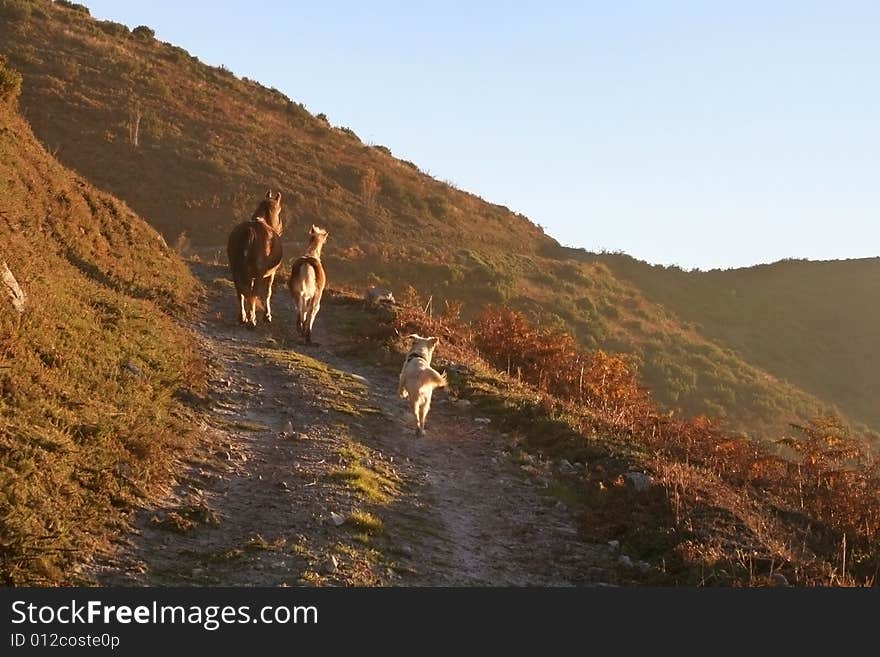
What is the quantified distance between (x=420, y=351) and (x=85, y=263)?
23.5ft

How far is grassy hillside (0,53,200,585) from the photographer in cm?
718

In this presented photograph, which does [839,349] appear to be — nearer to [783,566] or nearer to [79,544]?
[783,566]

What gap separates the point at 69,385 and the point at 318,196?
43620mm

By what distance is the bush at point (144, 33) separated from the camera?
7038 centimetres

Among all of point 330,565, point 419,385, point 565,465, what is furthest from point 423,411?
point 330,565

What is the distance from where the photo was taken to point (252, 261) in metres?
18.6

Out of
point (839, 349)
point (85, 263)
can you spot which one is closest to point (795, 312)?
point (839, 349)

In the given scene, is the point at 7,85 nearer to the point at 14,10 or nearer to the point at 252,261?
the point at 252,261

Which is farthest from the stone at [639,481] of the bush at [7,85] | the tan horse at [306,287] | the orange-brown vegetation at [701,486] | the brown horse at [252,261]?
the bush at [7,85]

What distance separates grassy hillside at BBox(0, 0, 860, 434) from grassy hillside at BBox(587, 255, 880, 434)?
3.68 meters

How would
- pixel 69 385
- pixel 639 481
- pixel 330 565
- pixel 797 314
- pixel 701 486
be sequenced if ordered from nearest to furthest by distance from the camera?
pixel 330 565 → pixel 69 385 → pixel 701 486 → pixel 639 481 → pixel 797 314

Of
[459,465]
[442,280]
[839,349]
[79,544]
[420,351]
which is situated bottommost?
[79,544]

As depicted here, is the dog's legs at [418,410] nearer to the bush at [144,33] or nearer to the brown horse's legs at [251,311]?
the brown horse's legs at [251,311]

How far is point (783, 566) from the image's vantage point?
28.0 feet
